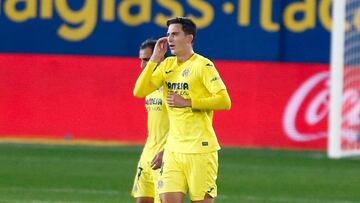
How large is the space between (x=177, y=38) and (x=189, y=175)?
1.16 meters

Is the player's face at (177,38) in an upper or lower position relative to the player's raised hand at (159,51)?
upper

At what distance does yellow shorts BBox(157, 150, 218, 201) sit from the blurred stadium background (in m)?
8.20

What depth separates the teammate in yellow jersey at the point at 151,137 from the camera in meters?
11.4

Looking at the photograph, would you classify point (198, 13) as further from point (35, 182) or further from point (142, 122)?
point (35, 182)

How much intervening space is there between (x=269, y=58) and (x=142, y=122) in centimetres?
278

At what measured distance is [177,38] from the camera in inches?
398

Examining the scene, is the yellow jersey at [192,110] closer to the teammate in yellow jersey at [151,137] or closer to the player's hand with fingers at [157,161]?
the player's hand with fingers at [157,161]

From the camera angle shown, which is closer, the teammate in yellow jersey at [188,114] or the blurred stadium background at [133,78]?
the teammate in yellow jersey at [188,114]

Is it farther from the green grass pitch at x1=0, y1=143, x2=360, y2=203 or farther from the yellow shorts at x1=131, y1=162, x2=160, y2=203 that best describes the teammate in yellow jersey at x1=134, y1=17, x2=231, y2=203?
the green grass pitch at x1=0, y1=143, x2=360, y2=203

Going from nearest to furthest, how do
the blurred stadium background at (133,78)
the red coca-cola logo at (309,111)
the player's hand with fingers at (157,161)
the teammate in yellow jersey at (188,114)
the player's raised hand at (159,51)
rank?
the teammate in yellow jersey at (188,114), the player's raised hand at (159,51), the player's hand with fingers at (157,161), the blurred stadium background at (133,78), the red coca-cola logo at (309,111)

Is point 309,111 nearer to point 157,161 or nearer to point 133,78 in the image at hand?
point 133,78

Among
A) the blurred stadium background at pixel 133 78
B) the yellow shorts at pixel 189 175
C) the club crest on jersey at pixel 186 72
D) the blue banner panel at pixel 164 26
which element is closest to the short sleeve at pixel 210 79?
the club crest on jersey at pixel 186 72

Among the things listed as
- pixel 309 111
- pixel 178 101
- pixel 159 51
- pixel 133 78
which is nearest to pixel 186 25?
pixel 159 51

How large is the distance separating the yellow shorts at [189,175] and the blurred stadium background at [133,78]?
820cm
